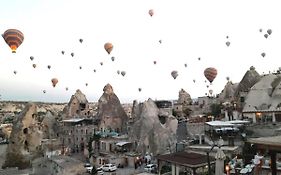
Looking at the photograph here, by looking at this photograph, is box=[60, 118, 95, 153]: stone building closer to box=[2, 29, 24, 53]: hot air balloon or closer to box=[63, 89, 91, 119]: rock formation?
box=[63, 89, 91, 119]: rock formation

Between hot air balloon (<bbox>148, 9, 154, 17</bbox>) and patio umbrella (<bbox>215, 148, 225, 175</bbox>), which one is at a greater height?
hot air balloon (<bbox>148, 9, 154, 17</bbox>)

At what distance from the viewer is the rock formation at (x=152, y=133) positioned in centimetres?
3550

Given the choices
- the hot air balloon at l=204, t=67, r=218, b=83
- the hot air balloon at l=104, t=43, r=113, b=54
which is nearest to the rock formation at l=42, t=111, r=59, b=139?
the hot air balloon at l=104, t=43, r=113, b=54

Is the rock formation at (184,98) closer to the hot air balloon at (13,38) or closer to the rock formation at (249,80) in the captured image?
the rock formation at (249,80)

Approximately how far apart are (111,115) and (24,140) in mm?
15279

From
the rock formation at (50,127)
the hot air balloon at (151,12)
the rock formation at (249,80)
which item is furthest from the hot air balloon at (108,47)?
the rock formation at (50,127)

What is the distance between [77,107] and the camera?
5812 cm

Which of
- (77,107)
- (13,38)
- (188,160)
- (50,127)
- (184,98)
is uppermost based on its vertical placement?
(13,38)

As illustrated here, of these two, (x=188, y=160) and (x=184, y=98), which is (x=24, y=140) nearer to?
(x=188, y=160)

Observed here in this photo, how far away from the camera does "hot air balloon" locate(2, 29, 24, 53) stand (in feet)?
89.3

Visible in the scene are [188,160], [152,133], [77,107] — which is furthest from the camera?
[77,107]

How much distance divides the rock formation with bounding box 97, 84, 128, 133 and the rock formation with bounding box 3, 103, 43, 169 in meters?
11.8

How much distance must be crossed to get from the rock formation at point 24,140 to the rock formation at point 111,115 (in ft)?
38.6

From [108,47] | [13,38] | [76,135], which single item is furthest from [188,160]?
[76,135]
